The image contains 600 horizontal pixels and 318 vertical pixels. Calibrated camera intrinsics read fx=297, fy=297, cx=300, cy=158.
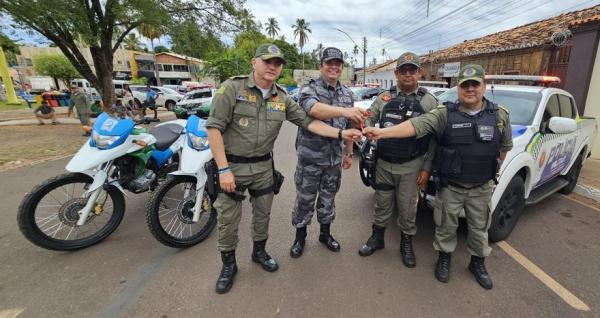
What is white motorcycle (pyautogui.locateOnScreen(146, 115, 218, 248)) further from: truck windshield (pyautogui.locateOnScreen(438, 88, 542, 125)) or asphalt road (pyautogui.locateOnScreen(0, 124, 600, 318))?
truck windshield (pyautogui.locateOnScreen(438, 88, 542, 125))

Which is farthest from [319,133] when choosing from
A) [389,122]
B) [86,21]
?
[86,21]

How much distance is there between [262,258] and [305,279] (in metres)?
0.42

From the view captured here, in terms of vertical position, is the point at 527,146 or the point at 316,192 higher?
the point at 527,146

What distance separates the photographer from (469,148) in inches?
86.0

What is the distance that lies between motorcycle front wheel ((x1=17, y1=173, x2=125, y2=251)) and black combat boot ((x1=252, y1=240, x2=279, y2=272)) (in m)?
1.46

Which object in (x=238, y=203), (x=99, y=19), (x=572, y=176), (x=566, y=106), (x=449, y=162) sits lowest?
(x=572, y=176)

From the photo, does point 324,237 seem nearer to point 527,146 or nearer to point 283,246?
point 283,246

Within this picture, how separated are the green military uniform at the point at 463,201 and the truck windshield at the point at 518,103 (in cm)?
108

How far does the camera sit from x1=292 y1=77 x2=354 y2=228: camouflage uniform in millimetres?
2574

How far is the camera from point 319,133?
7.82 feet

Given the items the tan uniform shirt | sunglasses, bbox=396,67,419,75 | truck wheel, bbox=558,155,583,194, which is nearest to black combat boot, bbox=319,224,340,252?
the tan uniform shirt

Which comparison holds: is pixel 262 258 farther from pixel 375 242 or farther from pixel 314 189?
pixel 375 242

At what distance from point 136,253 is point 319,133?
6.72 ft

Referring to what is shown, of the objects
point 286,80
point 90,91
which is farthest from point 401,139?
point 286,80
